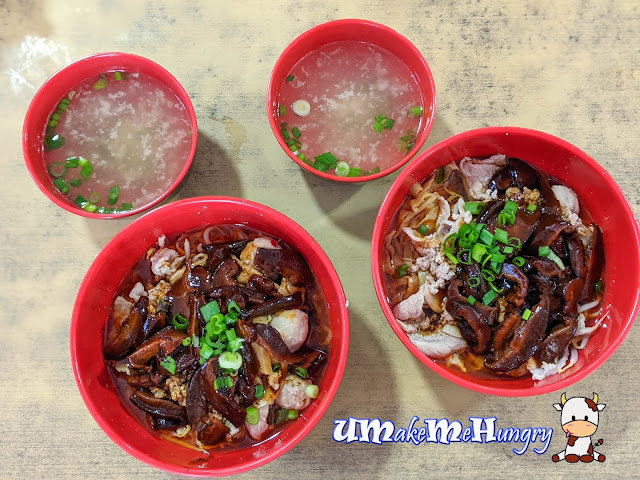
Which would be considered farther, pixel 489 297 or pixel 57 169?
pixel 57 169

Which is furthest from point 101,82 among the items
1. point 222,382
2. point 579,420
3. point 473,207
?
point 579,420

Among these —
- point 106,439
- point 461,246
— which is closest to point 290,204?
point 461,246

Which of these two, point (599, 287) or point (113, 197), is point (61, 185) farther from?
point (599, 287)

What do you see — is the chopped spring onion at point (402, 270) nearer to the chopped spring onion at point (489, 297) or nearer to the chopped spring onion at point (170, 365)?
the chopped spring onion at point (489, 297)

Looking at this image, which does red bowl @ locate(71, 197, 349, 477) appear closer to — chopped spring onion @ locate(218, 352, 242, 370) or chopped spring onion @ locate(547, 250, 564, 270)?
chopped spring onion @ locate(218, 352, 242, 370)

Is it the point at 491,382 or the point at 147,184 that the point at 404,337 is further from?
the point at 147,184

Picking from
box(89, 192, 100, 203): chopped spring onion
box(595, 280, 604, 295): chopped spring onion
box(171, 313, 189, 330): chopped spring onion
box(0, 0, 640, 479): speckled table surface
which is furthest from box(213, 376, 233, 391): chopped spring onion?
box(595, 280, 604, 295): chopped spring onion

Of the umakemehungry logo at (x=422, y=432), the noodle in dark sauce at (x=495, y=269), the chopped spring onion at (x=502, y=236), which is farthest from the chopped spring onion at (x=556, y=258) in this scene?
the umakemehungry logo at (x=422, y=432)
